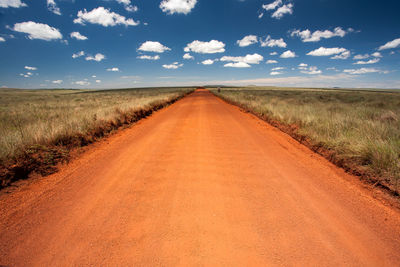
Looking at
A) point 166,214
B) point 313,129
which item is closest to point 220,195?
point 166,214

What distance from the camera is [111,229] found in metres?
2.05

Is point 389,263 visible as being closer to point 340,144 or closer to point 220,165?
point 220,165

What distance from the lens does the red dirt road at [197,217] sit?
1.72 metres

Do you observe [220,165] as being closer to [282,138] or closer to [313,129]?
[282,138]

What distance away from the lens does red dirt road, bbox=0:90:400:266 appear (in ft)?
5.65

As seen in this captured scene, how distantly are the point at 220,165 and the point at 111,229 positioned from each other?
91.5 inches

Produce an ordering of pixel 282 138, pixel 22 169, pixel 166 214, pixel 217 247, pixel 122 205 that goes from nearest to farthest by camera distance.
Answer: pixel 217 247 → pixel 166 214 → pixel 122 205 → pixel 22 169 → pixel 282 138

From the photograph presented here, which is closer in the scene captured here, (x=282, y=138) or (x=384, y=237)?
(x=384, y=237)

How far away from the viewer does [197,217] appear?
2230mm

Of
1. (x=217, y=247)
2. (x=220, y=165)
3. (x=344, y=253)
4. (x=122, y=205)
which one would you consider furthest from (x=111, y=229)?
(x=344, y=253)

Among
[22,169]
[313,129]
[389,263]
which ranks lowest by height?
[389,263]

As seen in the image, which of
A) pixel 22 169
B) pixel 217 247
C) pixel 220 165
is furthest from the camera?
pixel 220 165

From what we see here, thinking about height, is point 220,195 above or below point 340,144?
below

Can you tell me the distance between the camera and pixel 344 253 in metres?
1.74
